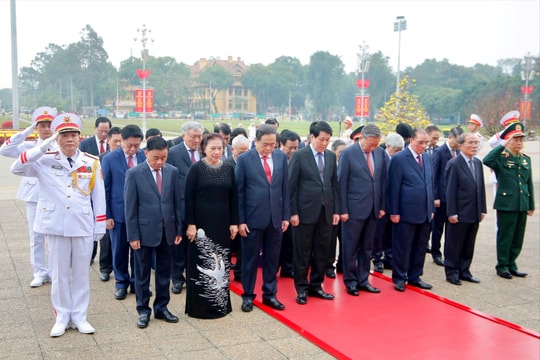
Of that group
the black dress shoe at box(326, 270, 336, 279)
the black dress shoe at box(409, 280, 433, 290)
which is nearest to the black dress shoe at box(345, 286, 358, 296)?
the black dress shoe at box(326, 270, 336, 279)

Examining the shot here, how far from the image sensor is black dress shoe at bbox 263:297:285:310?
5.29m

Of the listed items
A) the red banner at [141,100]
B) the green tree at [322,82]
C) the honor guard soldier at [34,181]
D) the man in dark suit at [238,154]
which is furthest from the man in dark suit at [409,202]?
the green tree at [322,82]

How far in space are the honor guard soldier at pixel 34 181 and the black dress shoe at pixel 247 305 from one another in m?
2.09

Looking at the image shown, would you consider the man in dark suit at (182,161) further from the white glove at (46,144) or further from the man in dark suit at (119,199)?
the white glove at (46,144)

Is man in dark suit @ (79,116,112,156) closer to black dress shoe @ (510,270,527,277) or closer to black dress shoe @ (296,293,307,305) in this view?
black dress shoe @ (296,293,307,305)

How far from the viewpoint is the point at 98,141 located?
7.02 metres

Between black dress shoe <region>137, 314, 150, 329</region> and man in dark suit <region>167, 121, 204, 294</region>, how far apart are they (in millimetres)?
1020

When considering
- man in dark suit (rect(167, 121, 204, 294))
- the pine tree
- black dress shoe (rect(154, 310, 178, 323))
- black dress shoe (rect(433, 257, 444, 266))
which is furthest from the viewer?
the pine tree

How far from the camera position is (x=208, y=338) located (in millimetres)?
4590

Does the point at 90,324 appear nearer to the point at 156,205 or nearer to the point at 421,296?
the point at 156,205

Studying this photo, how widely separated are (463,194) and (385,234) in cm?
125

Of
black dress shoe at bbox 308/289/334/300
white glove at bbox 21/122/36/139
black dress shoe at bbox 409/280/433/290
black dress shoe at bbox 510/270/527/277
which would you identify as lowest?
black dress shoe at bbox 510/270/527/277

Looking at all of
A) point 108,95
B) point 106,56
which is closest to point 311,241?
point 108,95

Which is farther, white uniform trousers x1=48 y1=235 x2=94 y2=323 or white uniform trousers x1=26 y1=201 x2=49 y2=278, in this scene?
white uniform trousers x1=26 y1=201 x2=49 y2=278
